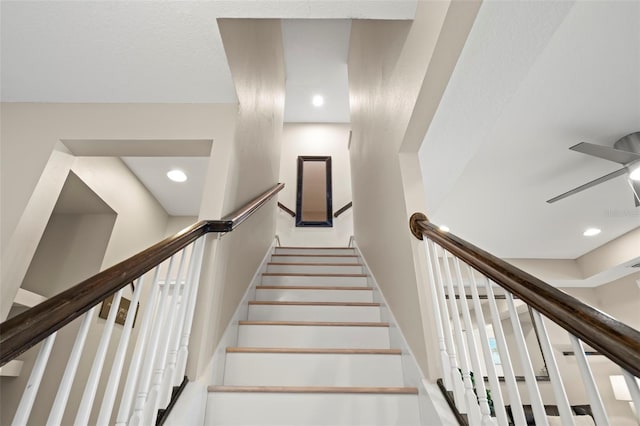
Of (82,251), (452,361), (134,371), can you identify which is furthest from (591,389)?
(82,251)

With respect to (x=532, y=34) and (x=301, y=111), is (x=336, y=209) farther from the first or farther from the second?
(x=532, y=34)

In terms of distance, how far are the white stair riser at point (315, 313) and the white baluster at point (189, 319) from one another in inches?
39.2

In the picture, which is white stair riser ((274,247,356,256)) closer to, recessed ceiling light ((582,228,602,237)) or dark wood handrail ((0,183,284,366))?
dark wood handrail ((0,183,284,366))

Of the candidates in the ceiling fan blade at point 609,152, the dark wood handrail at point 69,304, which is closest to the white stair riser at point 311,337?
the dark wood handrail at point 69,304

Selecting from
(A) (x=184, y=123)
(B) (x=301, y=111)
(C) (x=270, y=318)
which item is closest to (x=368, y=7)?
(A) (x=184, y=123)

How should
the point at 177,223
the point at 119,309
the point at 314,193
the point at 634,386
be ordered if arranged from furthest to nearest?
the point at 314,193, the point at 177,223, the point at 119,309, the point at 634,386

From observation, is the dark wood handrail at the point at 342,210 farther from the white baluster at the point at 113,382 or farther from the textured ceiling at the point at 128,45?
the white baluster at the point at 113,382

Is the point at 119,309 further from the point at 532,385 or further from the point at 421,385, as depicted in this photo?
the point at 532,385

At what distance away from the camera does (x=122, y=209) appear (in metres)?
2.86

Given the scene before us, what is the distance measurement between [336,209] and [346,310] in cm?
346

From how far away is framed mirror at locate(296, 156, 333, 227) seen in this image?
571cm

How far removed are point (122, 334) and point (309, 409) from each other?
3.12 feet

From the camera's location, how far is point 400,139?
192cm

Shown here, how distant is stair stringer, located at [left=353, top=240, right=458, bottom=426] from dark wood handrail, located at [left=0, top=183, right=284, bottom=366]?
3.97ft
